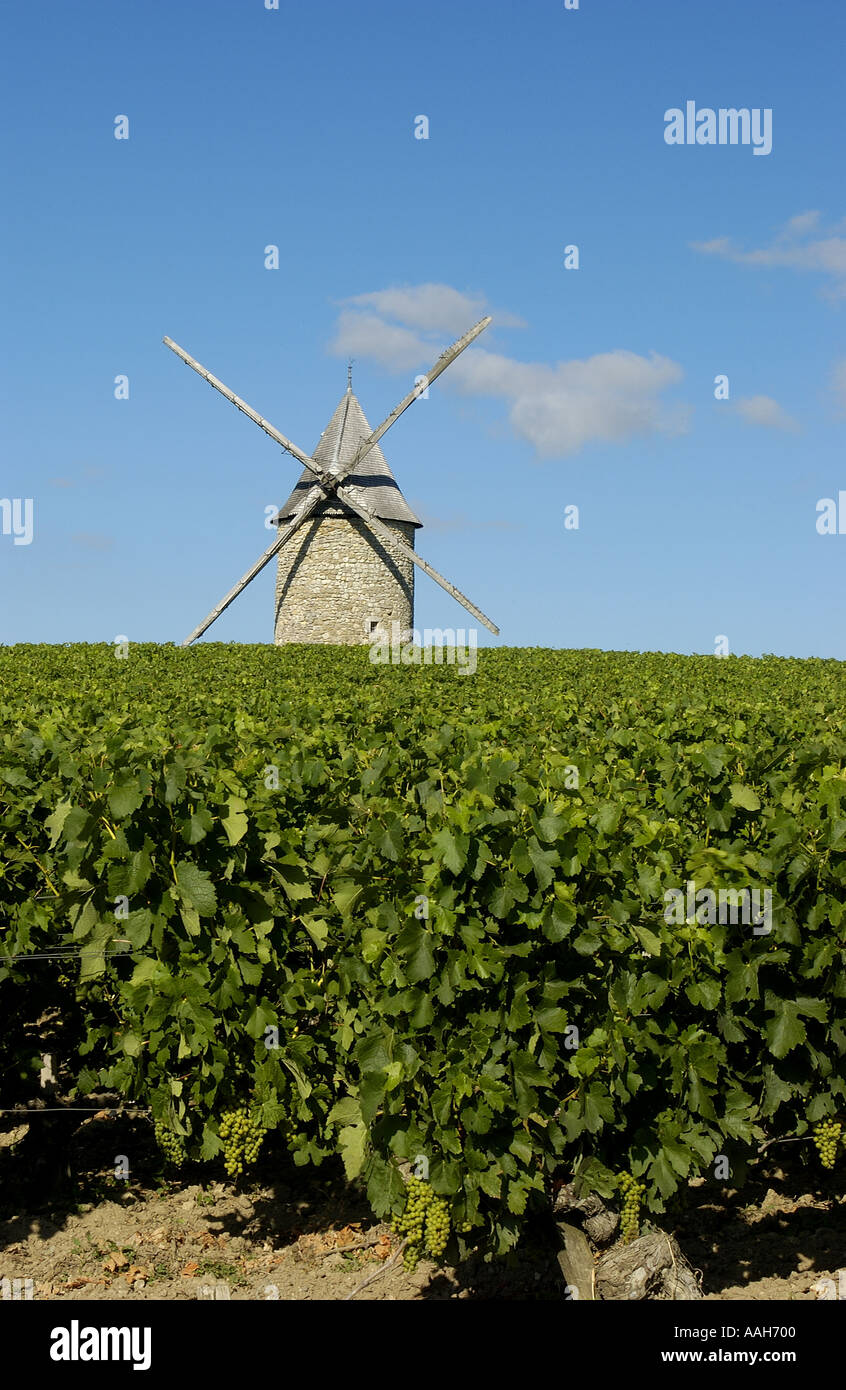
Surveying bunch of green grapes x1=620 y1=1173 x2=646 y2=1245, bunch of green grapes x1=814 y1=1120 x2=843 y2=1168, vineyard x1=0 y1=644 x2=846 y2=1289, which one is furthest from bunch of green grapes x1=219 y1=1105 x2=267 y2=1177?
bunch of green grapes x1=814 y1=1120 x2=843 y2=1168

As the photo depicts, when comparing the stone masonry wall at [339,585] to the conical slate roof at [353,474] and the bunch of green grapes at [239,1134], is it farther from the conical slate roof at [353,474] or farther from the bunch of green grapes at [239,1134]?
the bunch of green grapes at [239,1134]

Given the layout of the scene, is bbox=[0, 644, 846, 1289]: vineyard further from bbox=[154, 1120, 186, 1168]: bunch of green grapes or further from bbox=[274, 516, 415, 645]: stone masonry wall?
bbox=[274, 516, 415, 645]: stone masonry wall

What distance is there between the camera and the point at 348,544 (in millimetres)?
38719

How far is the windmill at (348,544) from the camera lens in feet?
125

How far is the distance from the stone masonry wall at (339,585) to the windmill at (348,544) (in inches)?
1.3

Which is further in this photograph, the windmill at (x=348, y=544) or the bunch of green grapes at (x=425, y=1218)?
the windmill at (x=348, y=544)

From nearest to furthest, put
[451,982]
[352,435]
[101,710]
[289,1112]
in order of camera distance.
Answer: [451,982], [289,1112], [101,710], [352,435]

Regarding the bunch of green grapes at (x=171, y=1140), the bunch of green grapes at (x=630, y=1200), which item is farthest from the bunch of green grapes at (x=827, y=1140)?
the bunch of green grapes at (x=171, y=1140)

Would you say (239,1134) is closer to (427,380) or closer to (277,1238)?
(277,1238)

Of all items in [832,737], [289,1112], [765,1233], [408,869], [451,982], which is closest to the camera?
[451,982]

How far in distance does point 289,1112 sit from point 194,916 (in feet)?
4.70

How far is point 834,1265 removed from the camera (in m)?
6.59

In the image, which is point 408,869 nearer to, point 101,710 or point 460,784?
point 460,784
